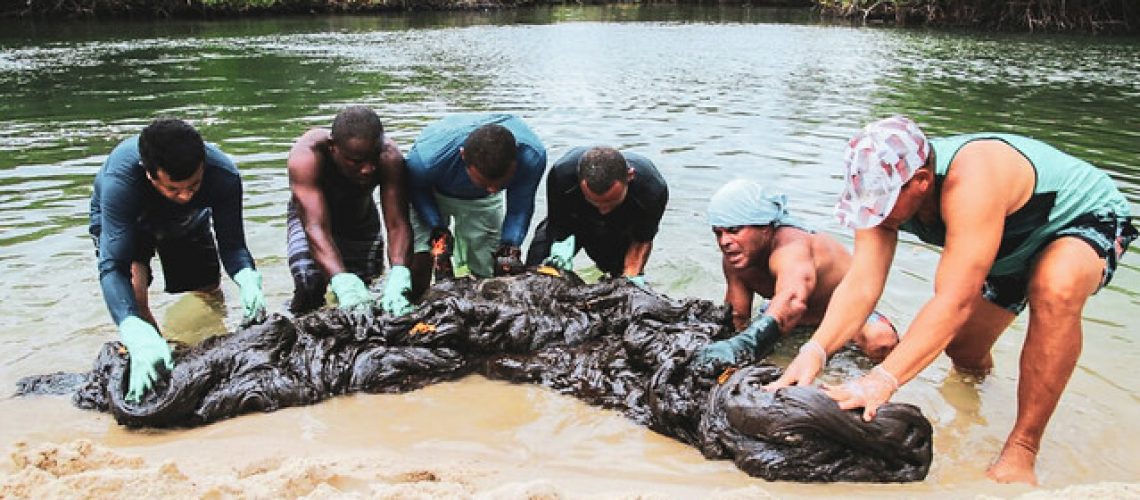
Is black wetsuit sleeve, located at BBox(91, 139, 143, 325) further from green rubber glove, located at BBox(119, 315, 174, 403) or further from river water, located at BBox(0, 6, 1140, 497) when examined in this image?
river water, located at BBox(0, 6, 1140, 497)

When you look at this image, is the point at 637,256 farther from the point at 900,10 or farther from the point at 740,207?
the point at 900,10

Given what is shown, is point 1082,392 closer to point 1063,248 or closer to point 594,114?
point 1063,248

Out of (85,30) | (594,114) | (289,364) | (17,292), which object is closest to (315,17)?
(85,30)

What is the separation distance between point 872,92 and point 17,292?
1287 cm

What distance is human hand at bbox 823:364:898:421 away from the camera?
296 centimetres

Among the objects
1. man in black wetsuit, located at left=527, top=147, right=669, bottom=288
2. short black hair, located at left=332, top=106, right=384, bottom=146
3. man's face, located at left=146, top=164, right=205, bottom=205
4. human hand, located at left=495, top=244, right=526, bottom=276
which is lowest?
human hand, located at left=495, top=244, right=526, bottom=276

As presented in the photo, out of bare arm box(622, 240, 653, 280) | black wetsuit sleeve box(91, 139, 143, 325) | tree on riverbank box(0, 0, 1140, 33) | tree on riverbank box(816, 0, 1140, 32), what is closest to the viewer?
black wetsuit sleeve box(91, 139, 143, 325)

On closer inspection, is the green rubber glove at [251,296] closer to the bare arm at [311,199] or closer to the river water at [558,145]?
the bare arm at [311,199]

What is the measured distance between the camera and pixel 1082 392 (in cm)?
412

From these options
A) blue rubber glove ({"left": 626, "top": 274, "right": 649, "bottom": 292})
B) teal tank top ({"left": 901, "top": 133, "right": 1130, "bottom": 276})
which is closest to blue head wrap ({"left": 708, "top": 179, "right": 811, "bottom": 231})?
blue rubber glove ({"left": 626, "top": 274, "right": 649, "bottom": 292})

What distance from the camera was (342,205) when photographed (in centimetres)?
542

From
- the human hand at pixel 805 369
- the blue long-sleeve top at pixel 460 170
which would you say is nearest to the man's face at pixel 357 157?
the blue long-sleeve top at pixel 460 170

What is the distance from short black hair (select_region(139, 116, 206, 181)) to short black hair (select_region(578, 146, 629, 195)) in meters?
2.08

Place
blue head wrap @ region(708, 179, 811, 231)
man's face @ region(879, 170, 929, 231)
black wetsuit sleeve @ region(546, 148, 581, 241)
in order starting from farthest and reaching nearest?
1. black wetsuit sleeve @ region(546, 148, 581, 241)
2. blue head wrap @ region(708, 179, 811, 231)
3. man's face @ region(879, 170, 929, 231)
